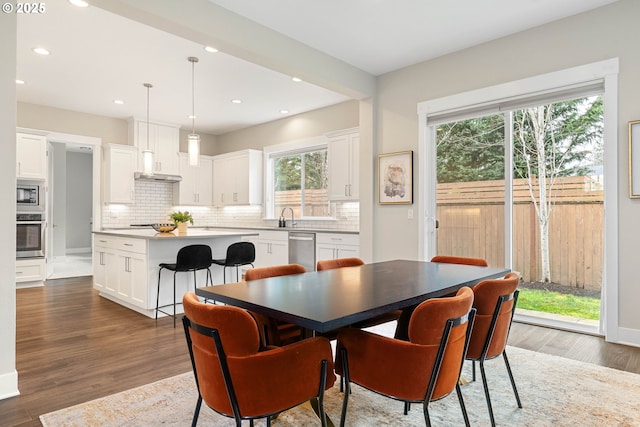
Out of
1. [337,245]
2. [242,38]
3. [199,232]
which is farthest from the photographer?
[337,245]

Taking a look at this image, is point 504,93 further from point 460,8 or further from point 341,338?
point 341,338

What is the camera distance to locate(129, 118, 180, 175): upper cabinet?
7.21 m

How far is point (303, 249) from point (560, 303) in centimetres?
354

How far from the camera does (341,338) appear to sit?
5.79ft

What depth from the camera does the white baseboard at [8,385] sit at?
7.64 ft

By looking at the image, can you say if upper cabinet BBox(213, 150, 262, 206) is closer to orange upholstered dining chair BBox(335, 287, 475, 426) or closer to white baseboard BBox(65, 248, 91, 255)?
white baseboard BBox(65, 248, 91, 255)

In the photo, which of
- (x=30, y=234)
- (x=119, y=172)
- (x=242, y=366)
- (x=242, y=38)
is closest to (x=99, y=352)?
(x=242, y=366)

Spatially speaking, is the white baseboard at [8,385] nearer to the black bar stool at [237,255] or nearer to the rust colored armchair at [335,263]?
the rust colored armchair at [335,263]

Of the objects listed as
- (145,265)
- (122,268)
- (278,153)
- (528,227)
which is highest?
(278,153)

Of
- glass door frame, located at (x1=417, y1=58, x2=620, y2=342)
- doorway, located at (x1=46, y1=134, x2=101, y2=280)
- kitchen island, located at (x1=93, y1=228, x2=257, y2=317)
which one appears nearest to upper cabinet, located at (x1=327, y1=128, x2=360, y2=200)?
glass door frame, located at (x1=417, y1=58, x2=620, y2=342)

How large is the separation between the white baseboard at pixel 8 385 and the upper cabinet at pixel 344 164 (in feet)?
14.0

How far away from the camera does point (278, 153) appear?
7410 millimetres

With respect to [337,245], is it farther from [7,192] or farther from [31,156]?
[31,156]

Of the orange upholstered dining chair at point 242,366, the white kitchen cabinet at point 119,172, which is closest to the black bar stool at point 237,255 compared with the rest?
the orange upholstered dining chair at point 242,366
